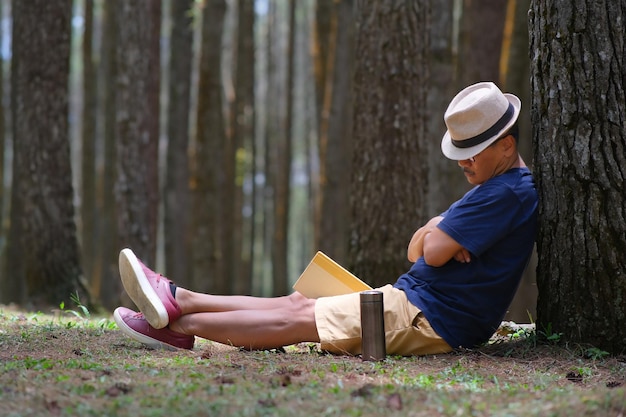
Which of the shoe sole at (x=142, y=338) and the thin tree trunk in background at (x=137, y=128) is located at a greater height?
the thin tree trunk in background at (x=137, y=128)

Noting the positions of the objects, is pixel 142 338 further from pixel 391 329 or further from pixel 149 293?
pixel 391 329

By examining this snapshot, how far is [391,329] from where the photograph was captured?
4426mm

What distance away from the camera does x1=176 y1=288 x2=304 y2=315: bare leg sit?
4559 mm

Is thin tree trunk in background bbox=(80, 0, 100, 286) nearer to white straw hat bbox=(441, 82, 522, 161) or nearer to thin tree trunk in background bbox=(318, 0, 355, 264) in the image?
thin tree trunk in background bbox=(318, 0, 355, 264)

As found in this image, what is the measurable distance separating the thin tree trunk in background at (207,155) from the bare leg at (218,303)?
284 inches

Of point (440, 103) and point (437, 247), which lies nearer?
point (437, 247)

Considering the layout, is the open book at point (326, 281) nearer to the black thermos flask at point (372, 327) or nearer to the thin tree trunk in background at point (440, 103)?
the black thermos flask at point (372, 327)

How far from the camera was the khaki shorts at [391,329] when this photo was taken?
4.41 meters

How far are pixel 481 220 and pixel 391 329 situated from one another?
798mm

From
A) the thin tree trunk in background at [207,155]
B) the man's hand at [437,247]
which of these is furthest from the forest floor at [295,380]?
the thin tree trunk in background at [207,155]

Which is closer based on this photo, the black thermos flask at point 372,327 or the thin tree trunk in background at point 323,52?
the black thermos flask at point 372,327

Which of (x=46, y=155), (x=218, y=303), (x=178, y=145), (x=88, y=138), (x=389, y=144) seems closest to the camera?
(x=218, y=303)

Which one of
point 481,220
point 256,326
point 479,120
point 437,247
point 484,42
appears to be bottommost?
point 256,326

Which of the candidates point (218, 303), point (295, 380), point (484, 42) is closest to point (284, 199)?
point (484, 42)
